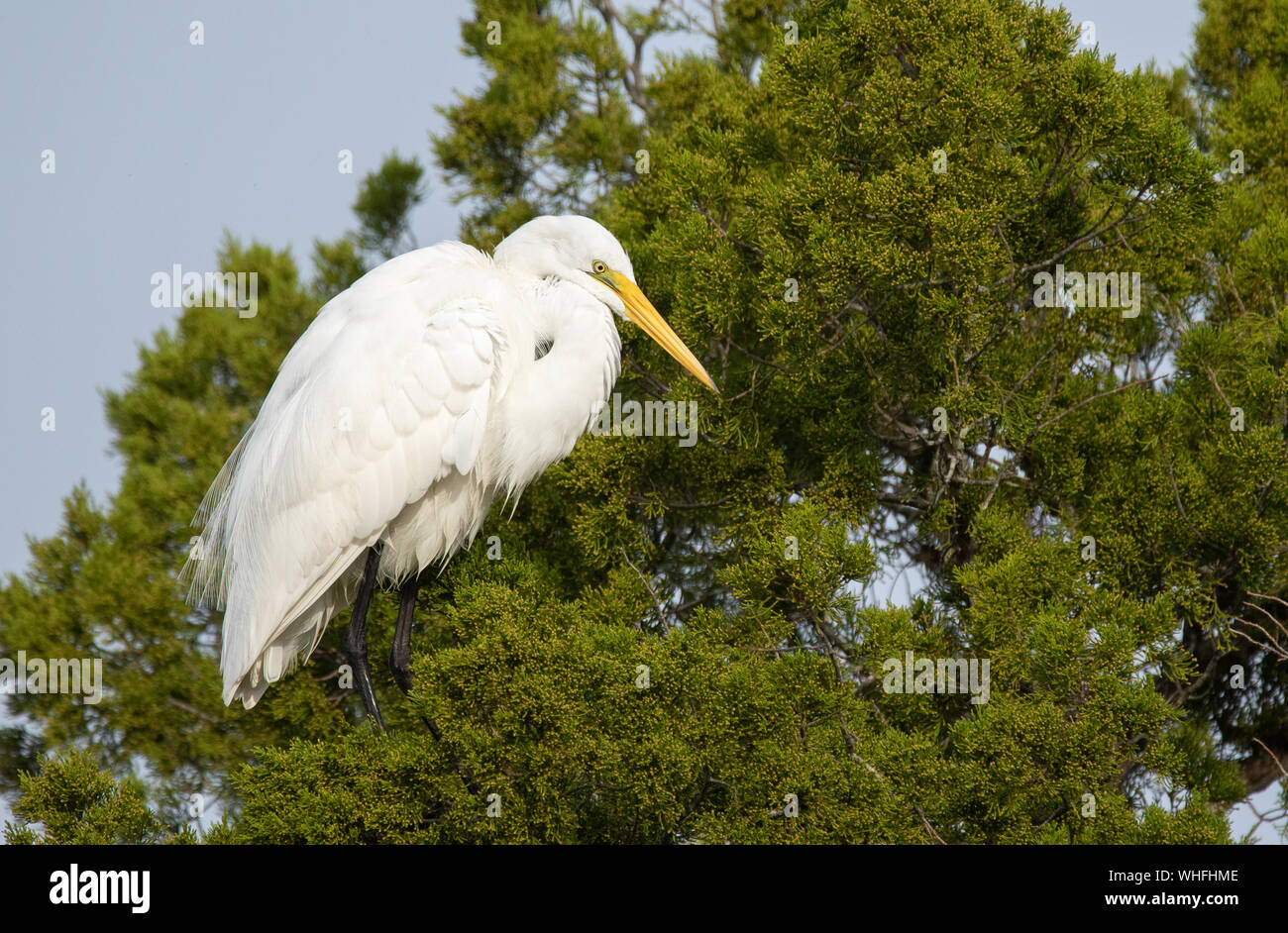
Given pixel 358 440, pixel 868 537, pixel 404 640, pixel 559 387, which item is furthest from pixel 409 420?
pixel 868 537

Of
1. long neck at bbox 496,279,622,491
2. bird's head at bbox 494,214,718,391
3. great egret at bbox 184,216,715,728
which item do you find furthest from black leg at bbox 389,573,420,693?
bird's head at bbox 494,214,718,391

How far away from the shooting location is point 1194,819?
3879 millimetres

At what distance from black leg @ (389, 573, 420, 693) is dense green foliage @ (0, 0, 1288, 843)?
0.45 ft

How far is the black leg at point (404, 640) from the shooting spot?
501 centimetres

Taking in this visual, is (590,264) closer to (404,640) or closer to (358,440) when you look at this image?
Answer: (358,440)

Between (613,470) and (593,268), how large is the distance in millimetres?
817

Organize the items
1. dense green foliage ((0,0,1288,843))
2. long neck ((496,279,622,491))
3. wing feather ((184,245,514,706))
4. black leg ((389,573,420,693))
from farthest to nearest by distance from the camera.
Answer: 1. black leg ((389,573,420,693))
2. long neck ((496,279,622,491))
3. wing feather ((184,245,514,706))
4. dense green foliage ((0,0,1288,843))

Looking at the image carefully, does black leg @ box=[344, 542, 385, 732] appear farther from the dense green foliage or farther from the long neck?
the long neck

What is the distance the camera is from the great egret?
4.77 metres

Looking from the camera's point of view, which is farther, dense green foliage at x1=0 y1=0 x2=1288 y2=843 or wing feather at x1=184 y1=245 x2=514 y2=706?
wing feather at x1=184 y1=245 x2=514 y2=706

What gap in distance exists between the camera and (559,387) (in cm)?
489

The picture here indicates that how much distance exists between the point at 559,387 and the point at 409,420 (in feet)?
1.90

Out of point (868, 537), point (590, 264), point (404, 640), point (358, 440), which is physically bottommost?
point (404, 640)

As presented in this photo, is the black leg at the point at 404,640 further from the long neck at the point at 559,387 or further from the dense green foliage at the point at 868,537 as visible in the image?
the long neck at the point at 559,387
